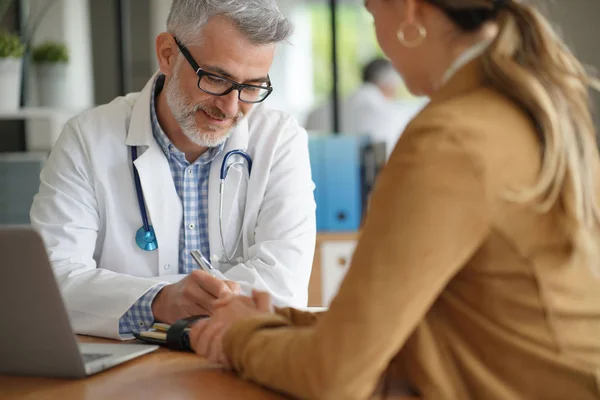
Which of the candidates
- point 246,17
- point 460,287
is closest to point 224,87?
point 246,17

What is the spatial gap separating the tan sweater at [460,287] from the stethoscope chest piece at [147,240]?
3.02ft

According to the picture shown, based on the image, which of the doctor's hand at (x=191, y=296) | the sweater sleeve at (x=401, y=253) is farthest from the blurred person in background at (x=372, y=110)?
the sweater sleeve at (x=401, y=253)

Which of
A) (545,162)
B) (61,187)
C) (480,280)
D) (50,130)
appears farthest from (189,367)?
(50,130)

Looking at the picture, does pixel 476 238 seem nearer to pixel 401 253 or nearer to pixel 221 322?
pixel 401 253

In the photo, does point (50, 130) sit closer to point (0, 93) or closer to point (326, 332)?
point (0, 93)

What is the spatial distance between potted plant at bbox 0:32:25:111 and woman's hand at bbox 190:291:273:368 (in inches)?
100

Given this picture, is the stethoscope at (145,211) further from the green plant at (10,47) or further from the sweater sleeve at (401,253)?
the green plant at (10,47)

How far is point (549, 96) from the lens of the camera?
98cm

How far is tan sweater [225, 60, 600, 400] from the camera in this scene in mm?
913

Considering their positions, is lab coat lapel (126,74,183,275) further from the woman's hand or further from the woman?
the woman

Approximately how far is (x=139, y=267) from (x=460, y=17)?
1.15m

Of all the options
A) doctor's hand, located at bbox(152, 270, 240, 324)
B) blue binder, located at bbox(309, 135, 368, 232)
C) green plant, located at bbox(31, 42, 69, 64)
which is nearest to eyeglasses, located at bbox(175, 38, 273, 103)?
doctor's hand, located at bbox(152, 270, 240, 324)

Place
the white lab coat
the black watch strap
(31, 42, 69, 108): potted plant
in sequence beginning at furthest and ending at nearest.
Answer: (31, 42, 69, 108): potted plant
the white lab coat
the black watch strap

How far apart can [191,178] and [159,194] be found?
0.31 ft
